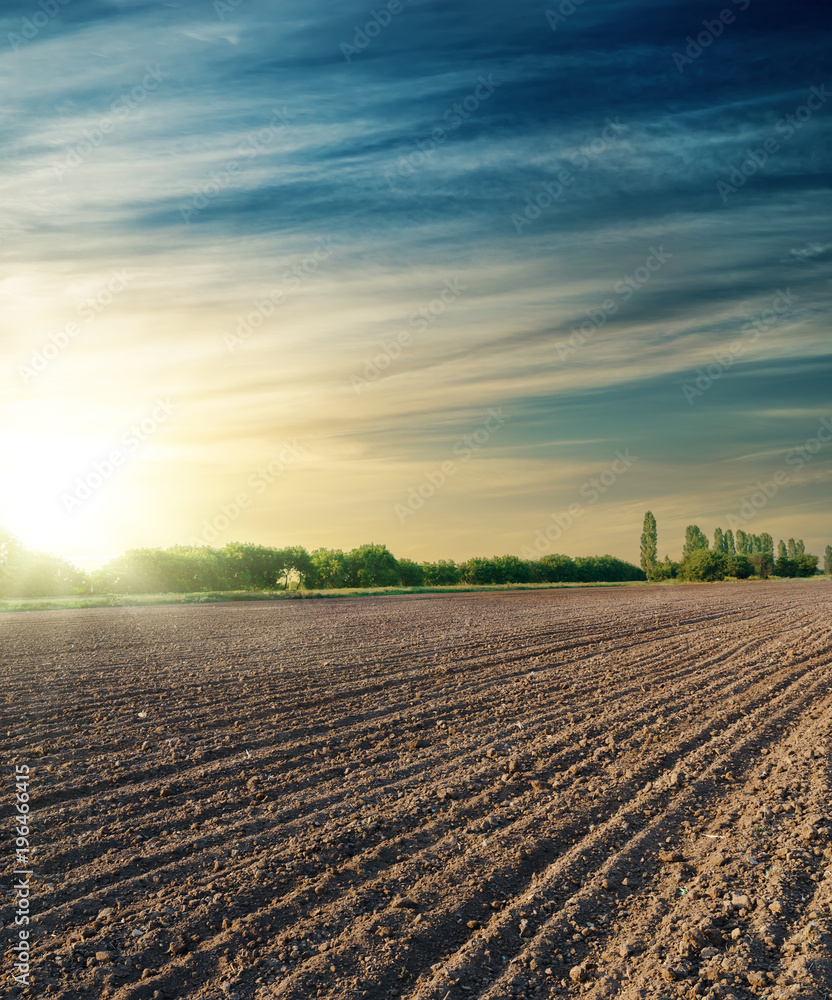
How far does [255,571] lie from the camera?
238 ft

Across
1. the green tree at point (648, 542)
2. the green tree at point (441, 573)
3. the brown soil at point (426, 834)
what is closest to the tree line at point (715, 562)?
the green tree at point (648, 542)

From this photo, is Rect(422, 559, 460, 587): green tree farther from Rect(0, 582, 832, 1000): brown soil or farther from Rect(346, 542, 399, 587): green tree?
Rect(0, 582, 832, 1000): brown soil

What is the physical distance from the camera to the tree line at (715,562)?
8900 cm

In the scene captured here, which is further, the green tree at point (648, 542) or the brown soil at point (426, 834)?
the green tree at point (648, 542)

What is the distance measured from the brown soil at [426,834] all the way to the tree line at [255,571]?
46.2 m

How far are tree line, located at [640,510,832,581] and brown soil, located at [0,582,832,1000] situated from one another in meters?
80.7

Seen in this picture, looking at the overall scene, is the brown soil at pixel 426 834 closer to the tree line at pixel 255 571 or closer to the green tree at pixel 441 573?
the tree line at pixel 255 571

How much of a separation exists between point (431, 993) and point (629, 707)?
7.59m

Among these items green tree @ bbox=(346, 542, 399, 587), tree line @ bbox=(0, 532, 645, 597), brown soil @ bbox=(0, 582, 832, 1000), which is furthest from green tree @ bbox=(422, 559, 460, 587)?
brown soil @ bbox=(0, 582, 832, 1000)

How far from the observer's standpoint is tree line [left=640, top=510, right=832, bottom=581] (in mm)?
89000

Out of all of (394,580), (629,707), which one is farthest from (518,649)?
(394,580)

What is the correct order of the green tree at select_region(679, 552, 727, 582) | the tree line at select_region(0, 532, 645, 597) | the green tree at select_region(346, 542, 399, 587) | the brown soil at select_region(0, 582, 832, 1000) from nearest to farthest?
the brown soil at select_region(0, 582, 832, 1000)
the tree line at select_region(0, 532, 645, 597)
the green tree at select_region(346, 542, 399, 587)
the green tree at select_region(679, 552, 727, 582)

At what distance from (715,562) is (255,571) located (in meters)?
57.8

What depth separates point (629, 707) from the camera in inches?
433
